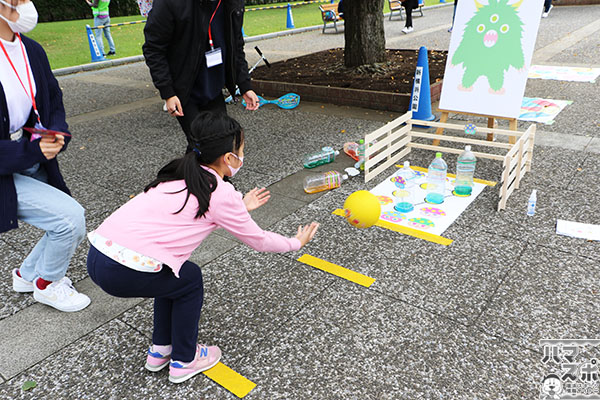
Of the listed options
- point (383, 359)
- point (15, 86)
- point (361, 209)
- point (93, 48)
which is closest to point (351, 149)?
point (361, 209)

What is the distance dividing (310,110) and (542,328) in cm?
568

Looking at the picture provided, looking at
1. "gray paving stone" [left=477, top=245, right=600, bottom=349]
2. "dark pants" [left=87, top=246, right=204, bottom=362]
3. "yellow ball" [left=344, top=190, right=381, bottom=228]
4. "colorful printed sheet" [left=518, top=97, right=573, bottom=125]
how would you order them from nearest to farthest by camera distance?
"dark pants" [left=87, top=246, right=204, bottom=362], "gray paving stone" [left=477, top=245, right=600, bottom=349], "yellow ball" [left=344, top=190, right=381, bottom=228], "colorful printed sheet" [left=518, top=97, right=573, bottom=125]

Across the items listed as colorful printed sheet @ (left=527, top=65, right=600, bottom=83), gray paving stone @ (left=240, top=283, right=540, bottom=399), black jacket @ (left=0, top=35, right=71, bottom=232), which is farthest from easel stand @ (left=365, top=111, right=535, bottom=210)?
colorful printed sheet @ (left=527, top=65, right=600, bottom=83)

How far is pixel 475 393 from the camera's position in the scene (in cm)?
234

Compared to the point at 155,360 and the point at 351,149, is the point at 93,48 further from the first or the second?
the point at 155,360

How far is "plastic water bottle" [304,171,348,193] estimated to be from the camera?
477cm

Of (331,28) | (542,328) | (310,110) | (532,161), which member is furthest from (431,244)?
(331,28)

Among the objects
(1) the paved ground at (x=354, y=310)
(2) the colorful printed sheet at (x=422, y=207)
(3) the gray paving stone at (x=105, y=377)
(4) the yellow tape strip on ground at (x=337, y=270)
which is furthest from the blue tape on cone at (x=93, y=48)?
(3) the gray paving stone at (x=105, y=377)

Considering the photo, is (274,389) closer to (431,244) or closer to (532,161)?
(431,244)

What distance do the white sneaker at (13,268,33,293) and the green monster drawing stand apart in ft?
15.5

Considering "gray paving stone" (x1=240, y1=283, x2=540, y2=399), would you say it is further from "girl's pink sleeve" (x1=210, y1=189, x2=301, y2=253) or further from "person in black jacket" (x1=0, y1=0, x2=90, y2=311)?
"person in black jacket" (x1=0, y1=0, x2=90, y2=311)

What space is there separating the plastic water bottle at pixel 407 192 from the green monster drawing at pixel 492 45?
128cm

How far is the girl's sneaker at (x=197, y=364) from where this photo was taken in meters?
2.48

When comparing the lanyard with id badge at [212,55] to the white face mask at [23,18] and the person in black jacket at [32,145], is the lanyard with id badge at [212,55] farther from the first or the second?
the white face mask at [23,18]
